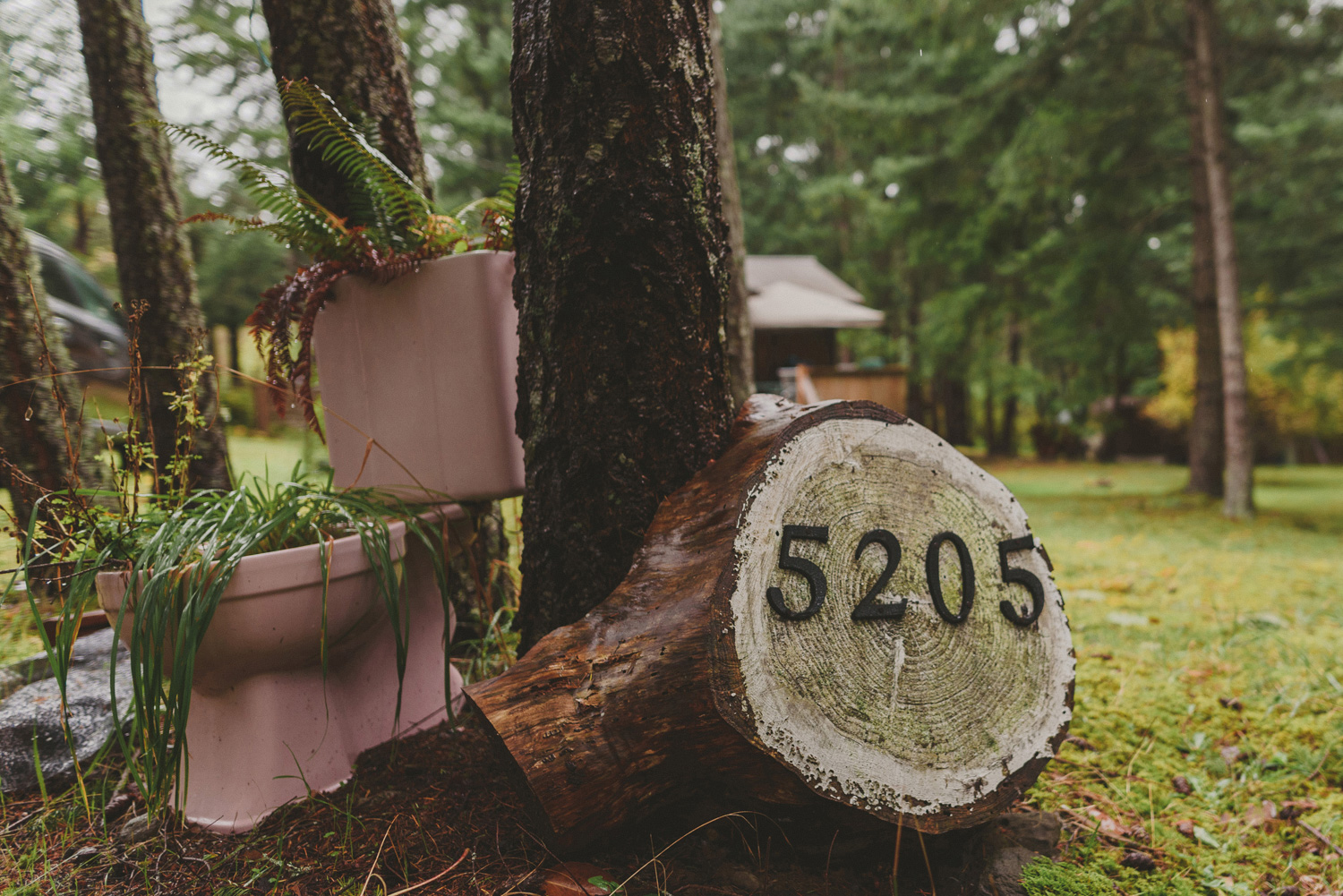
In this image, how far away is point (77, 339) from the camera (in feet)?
17.9

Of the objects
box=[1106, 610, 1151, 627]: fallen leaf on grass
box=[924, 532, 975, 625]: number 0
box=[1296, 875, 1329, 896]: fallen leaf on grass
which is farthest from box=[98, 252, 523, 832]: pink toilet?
box=[1106, 610, 1151, 627]: fallen leaf on grass

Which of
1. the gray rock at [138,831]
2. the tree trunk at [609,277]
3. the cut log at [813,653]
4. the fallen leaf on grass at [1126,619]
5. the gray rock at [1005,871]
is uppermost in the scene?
the tree trunk at [609,277]

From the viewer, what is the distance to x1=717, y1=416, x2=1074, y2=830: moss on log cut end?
3.13 ft

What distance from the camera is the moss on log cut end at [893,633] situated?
95cm

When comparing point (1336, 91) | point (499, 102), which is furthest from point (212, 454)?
point (499, 102)

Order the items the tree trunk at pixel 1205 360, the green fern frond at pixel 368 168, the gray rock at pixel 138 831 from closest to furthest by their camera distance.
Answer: the gray rock at pixel 138 831 → the green fern frond at pixel 368 168 → the tree trunk at pixel 1205 360

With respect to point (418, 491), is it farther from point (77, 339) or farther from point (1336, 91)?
point (1336, 91)

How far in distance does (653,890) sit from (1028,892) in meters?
0.56

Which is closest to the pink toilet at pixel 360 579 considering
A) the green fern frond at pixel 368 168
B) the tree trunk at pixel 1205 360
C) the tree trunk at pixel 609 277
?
the green fern frond at pixel 368 168

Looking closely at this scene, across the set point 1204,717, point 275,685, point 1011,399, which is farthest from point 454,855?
point 1011,399

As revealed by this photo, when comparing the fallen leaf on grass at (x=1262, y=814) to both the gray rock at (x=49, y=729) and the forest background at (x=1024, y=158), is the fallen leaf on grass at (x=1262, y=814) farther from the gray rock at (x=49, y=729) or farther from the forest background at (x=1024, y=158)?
the forest background at (x=1024, y=158)

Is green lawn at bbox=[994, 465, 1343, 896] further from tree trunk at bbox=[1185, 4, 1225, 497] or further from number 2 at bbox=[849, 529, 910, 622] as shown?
tree trunk at bbox=[1185, 4, 1225, 497]

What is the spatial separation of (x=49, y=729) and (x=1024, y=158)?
7.08m

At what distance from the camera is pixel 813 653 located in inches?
38.9
